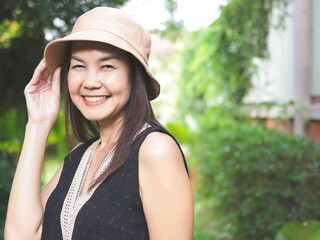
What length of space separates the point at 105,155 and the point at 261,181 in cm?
284

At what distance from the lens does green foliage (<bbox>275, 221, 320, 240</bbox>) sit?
2449 mm

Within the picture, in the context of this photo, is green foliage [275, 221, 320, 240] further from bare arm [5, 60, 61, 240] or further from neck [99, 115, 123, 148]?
bare arm [5, 60, 61, 240]

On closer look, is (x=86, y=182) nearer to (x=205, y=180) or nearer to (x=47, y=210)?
(x=47, y=210)

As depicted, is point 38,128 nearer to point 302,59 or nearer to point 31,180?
point 31,180

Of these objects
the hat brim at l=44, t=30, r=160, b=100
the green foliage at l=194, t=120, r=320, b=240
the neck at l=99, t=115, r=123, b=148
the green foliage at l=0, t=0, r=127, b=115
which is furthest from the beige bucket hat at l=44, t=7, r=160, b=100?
the green foliage at l=194, t=120, r=320, b=240

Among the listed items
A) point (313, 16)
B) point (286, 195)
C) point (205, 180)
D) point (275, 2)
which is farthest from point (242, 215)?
point (275, 2)

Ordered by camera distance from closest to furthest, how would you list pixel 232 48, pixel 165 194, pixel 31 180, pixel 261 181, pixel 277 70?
pixel 165 194, pixel 31 180, pixel 261 181, pixel 277 70, pixel 232 48

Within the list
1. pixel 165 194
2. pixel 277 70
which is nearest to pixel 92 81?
pixel 165 194

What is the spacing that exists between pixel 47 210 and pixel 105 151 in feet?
1.20

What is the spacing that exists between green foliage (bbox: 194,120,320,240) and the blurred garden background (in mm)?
12

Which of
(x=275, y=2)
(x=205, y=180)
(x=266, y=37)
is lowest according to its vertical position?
(x=205, y=180)

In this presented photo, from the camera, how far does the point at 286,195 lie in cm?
368

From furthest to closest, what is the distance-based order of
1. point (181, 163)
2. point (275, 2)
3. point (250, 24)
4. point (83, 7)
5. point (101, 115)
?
point (250, 24) → point (275, 2) → point (83, 7) → point (101, 115) → point (181, 163)

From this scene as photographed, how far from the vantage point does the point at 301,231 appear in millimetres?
2514
